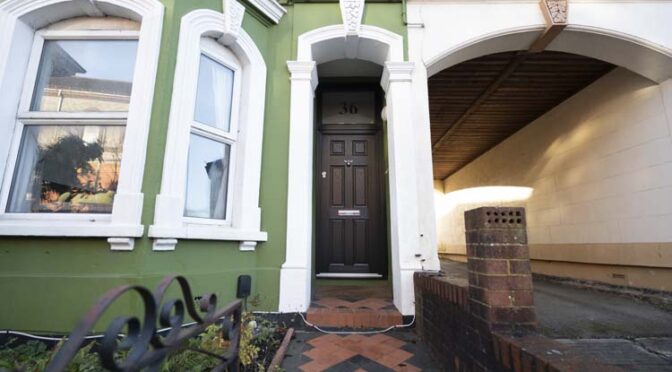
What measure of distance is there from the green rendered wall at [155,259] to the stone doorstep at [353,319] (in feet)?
1.31

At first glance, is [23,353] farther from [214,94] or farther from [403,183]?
[403,183]

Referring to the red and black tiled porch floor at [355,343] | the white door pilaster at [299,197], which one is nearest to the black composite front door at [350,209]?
the red and black tiled porch floor at [355,343]

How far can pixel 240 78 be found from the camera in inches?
116

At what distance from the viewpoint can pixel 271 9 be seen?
3092mm

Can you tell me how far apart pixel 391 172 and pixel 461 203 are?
22.1 ft

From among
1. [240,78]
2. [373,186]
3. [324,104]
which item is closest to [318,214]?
[373,186]

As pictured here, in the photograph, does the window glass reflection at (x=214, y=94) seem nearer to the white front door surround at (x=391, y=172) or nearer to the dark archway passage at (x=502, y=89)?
the white front door surround at (x=391, y=172)

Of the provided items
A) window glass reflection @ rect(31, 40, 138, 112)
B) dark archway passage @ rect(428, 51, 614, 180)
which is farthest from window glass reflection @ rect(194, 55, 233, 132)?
dark archway passage @ rect(428, 51, 614, 180)

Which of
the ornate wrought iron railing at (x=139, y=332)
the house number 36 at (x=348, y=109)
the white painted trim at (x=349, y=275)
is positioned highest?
the house number 36 at (x=348, y=109)

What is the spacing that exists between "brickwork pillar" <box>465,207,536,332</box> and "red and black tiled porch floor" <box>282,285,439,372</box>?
799 mm

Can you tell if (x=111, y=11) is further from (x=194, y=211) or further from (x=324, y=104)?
(x=324, y=104)

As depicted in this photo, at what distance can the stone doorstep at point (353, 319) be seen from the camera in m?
2.54

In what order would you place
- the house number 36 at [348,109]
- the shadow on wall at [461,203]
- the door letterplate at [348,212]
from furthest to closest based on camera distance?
the shadow on wall at [461,203]
the house number 36 at [348,109]
the door letterplate at [348,212]

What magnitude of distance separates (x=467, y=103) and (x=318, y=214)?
123 inches
